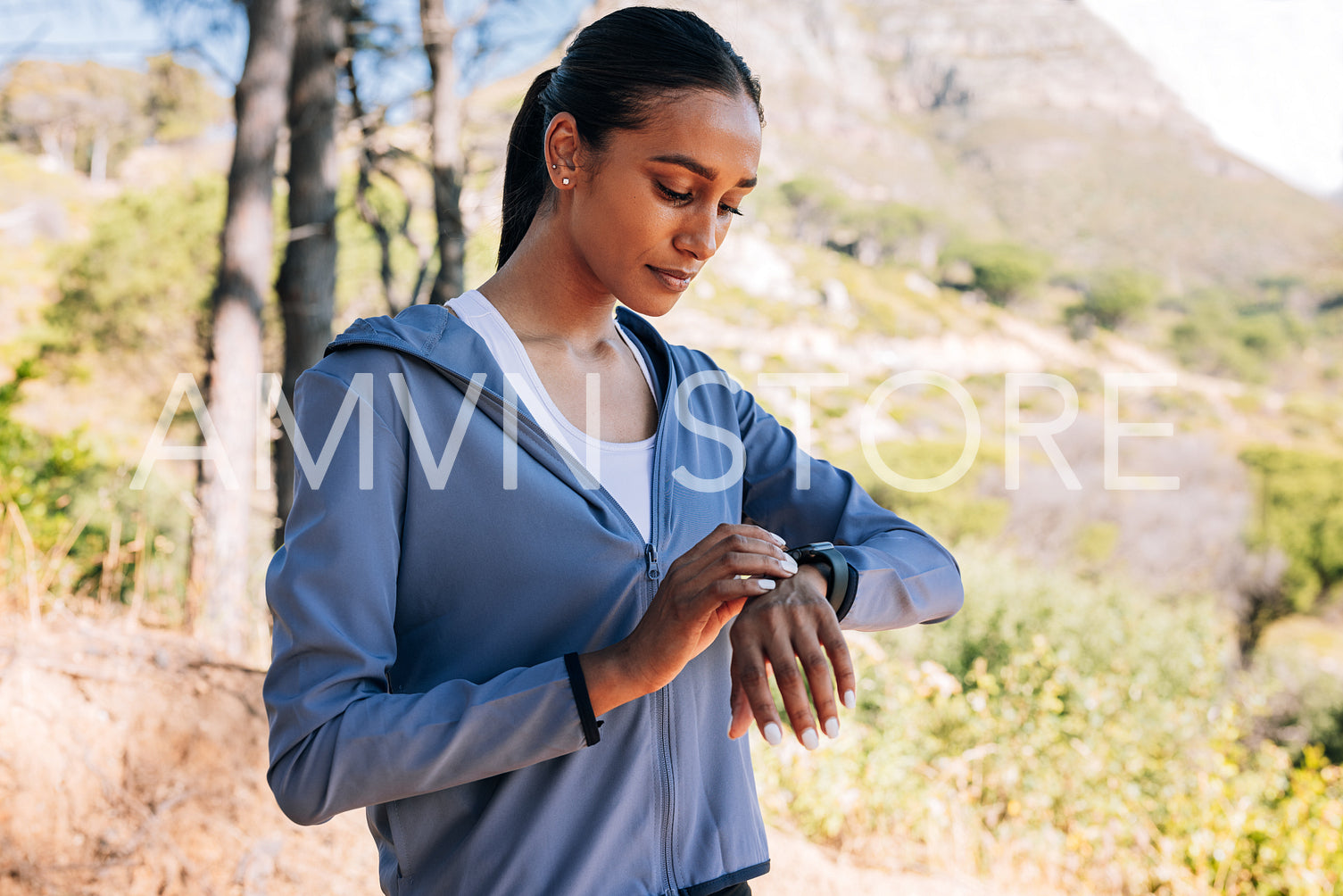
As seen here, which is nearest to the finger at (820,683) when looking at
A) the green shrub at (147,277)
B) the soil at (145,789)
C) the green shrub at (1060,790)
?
the soil at (145,789)

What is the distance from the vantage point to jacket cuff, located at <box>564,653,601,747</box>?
0.74 meters

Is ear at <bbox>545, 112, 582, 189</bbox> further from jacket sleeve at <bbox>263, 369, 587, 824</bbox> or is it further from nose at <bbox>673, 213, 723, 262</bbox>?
jacket sleeve at <bbox>263, 369, 587, 824</bbox>

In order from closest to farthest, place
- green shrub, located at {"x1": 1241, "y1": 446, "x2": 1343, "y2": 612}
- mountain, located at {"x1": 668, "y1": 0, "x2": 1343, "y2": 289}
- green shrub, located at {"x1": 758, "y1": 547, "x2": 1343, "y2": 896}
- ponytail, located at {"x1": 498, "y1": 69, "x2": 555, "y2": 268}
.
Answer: ponytail, located at {"x1": 498, "y1": 69, "x2": 555, "y2": 268} → green shrub, located at {"x1": 758, "y1": 547, "x2": 1343, "y2": 896} → green shrub, located at {"x1": 1241, "y1": 446, "x2": 1343, "y2": 612} → mountain, located at {"x1": 668, "y1": 0, "x2": 1343, "y2": 289}

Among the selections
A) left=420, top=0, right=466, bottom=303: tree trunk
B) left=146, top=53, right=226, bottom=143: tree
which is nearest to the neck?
left=420, top=0, right=466, bottom=303: tree trunk

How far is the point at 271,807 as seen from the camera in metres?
2.79

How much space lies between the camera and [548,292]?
106 cm

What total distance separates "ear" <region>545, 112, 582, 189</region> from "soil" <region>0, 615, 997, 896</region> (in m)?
2.37

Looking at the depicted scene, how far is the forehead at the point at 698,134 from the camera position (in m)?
0.94

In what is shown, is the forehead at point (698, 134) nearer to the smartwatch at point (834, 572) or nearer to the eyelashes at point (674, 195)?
the eyelashes at point (674, 195)

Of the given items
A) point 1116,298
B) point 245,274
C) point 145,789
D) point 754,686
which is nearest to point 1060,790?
point 145,789

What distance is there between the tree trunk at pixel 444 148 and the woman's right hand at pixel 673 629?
16.9 feet

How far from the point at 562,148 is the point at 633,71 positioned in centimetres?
12

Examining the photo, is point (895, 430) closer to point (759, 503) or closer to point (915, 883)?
point (915, 883)

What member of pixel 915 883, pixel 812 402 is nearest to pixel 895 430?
pixel 812 402
